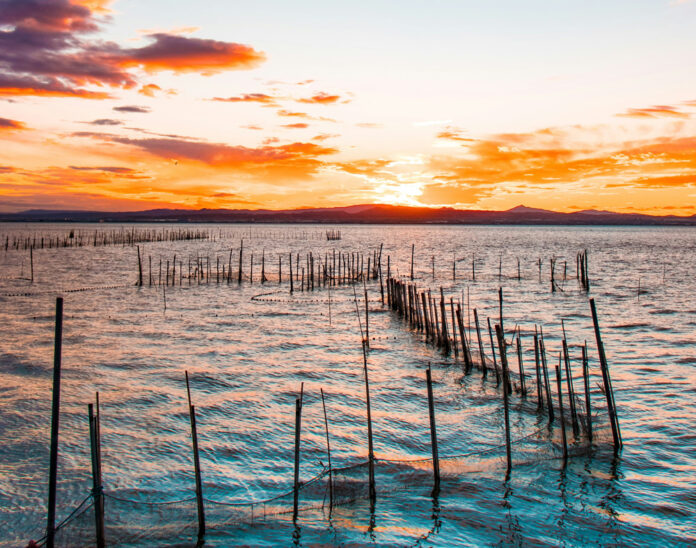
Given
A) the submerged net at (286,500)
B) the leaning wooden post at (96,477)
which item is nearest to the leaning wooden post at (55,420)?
the leaning wooden post at (96,477)

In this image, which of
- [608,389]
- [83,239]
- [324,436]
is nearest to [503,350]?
[608,389]

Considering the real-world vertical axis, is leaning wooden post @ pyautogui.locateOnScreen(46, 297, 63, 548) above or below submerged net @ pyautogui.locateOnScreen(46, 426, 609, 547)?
above

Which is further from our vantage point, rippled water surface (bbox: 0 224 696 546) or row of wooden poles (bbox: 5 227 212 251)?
row of wooden poles (bbox: 5 227 212 251)

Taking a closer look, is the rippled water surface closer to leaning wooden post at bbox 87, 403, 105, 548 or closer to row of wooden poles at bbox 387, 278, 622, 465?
row of wooden poles at bbox 387, 278, 622, 465

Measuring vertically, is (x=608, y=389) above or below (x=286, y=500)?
above

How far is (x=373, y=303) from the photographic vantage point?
2798 centimetres

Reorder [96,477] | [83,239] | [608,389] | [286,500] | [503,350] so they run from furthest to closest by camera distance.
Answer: [83,239] < [503,350] < [608,389] < [286,500] < [96,477]

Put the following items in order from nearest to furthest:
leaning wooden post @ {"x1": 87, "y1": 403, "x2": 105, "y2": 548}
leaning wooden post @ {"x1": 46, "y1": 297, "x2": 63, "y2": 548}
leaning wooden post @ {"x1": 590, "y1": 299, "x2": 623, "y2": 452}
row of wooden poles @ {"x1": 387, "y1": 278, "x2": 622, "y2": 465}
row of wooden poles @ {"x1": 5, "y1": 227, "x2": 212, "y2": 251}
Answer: leaning wooden post @ {"x1": 46, "y1": 297, "x2": 63, "y2": 548} < leaning wooden post @ {"x1": 87, "y1": 403, "x2": 105, "y2": 548} < leaning wooden post @ {"x1": 590, "y1": 299, "x2": 623, "y2": 452} < row of wooden poles @ {"x1": 387, "y1": 278, "x2": 622, "y2": 465} < row of wooden poles @ {"x1": 5, "y1": 227, "x2": 212, "y2": 251}

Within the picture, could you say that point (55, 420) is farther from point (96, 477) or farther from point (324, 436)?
point (324, 436)

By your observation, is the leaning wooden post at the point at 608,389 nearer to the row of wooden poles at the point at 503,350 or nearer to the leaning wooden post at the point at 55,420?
the row of wooden poles at the point at 503,350

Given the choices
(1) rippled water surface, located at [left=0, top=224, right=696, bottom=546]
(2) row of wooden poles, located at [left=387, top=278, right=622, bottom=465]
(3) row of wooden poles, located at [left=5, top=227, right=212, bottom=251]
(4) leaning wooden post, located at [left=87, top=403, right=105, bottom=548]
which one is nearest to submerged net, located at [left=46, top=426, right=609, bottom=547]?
(1) rippled water surface, located at [left=0, top=224, right=696, bottom=546]

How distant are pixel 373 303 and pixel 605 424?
17.7 metres

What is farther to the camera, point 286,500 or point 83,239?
point 83,239

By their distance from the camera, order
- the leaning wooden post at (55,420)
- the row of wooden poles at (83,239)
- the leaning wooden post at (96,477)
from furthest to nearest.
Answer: the row of wooden poles at (83,239) → the leaning wooden post at (96,477) → the leaning wooden post at (55,420)
